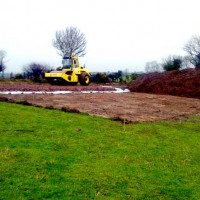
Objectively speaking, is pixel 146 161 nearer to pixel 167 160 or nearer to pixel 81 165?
pixel 167 160

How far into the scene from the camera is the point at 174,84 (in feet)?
70.2

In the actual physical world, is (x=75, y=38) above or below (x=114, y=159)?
above

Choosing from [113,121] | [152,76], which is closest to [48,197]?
[113,121]

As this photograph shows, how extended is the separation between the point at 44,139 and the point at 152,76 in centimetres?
1989

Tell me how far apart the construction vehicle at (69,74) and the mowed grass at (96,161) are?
18854mm

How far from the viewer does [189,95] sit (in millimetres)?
19453

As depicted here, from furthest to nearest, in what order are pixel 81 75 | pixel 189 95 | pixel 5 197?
pixel 81 75, pixel 189 95, pixel 5 197

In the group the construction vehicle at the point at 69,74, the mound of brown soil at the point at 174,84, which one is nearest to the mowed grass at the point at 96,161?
the mound of brown soil at the point at 174,84

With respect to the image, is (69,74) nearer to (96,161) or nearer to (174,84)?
(174,84)

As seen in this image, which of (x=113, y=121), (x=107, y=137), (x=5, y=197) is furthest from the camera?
(x=113, y=121)

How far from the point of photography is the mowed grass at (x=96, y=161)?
12.6 feet

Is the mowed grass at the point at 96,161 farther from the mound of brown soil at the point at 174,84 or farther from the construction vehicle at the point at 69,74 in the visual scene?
the construction vehicle at the point at 69,74

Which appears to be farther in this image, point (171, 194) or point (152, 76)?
point (152, 76)

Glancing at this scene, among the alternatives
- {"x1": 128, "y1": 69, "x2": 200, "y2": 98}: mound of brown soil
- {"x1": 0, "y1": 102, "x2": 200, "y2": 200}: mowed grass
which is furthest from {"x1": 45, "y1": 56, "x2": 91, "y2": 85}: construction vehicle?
{"x1": 0, "y1": 102, "x2": 200, "y2": 200}: mowed grass
